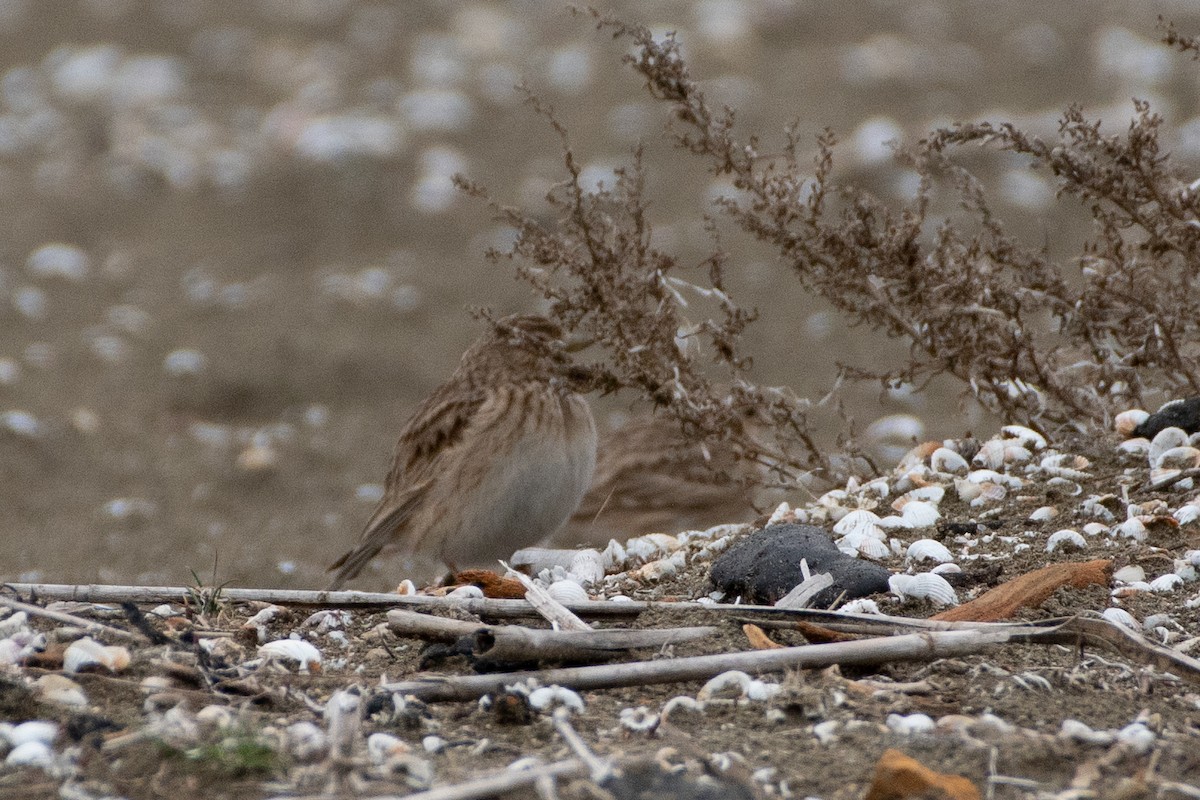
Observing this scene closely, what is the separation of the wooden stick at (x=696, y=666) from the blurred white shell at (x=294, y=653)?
0.35 meters

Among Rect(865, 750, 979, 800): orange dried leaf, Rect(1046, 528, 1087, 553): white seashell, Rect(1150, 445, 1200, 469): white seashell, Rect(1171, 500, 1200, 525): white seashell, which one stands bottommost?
Rect(865, 750, 979, 800): orange dried leaf

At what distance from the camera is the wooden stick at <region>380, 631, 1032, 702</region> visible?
301 cm

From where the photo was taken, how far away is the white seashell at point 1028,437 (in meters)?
4.77

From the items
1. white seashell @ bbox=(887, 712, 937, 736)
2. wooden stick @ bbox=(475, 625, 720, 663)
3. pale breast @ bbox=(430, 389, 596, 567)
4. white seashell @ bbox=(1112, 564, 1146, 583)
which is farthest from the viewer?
pale breast @ bbox=(430, 389, 596, 567)

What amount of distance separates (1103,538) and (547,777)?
6.95ft

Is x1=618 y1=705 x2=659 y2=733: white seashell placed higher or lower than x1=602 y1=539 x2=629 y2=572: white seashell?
lower

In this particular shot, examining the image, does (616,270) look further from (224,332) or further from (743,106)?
(743,106)

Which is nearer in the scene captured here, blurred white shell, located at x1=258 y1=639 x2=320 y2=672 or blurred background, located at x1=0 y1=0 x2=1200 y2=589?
blurred white shell, located at x1=258 y1=639 x2=320 y2=672

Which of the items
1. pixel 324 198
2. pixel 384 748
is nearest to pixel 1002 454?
pixel 384 748

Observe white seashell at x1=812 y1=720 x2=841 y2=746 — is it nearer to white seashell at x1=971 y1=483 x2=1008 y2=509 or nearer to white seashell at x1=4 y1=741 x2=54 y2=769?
white seashell at x1=4 y1=741 x2=54 y2=769

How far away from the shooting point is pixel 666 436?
741cm

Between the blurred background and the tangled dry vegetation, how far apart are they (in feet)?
5.06

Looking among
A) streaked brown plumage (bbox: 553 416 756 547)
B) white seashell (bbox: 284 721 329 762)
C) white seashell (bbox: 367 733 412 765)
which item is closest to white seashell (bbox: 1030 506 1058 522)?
white seashell (bbox: 367 733 412 765)

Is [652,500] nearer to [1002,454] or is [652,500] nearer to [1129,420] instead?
[1002,454]
